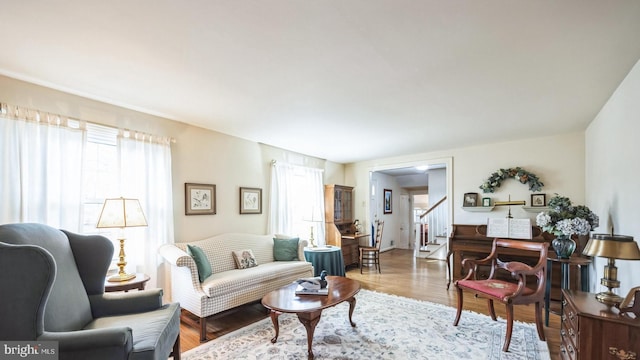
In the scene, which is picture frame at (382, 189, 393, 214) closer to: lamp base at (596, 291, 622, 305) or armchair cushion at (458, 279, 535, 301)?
armchair cushion at (458, 279, 535, 301)

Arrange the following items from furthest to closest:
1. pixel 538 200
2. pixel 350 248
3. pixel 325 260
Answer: pixel 350 248, pixel 325 260, pixel 538 200

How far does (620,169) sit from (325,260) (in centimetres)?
353

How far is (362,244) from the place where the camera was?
6320mm

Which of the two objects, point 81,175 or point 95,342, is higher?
point 81,175

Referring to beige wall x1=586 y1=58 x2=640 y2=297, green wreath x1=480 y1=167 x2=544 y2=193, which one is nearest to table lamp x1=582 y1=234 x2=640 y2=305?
beige wall x1=586 y1=58 x2=640 y2=297

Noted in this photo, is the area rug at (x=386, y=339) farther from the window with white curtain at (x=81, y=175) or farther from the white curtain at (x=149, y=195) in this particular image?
the window with white curtain at (x=81, y=175)

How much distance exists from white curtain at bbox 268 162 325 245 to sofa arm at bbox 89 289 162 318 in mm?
2677

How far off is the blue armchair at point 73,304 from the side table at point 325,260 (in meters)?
2.57

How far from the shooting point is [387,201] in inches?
323

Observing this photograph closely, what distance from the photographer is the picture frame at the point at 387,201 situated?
809 cm

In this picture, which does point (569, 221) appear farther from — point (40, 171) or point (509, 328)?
point (40, 171)

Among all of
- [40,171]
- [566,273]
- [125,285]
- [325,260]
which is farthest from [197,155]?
[566,273]

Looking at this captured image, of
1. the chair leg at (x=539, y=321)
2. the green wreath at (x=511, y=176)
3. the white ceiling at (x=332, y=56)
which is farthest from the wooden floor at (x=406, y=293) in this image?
the white ceiling at (x=332, y=56)

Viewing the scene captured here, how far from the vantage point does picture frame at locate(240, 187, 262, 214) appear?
4.37 m
